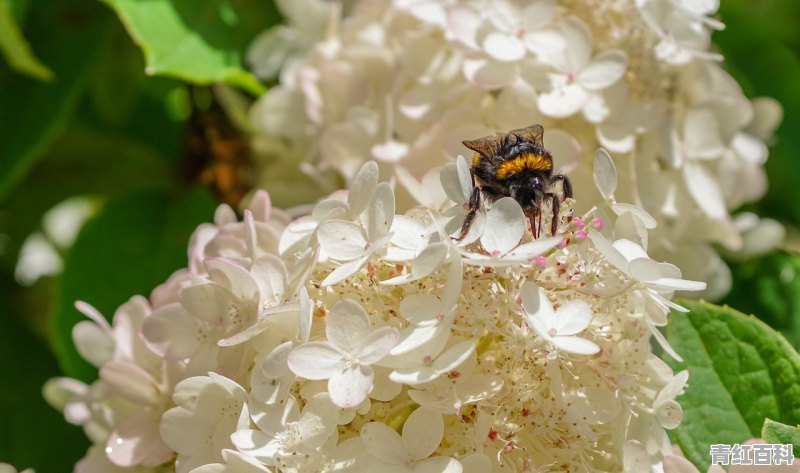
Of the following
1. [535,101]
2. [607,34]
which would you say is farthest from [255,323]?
[607,34]

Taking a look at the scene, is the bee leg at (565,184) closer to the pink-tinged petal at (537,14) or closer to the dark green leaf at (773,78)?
the pink-tinged petal at (537,14)

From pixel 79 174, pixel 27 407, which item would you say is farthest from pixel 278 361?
pixel 79 174

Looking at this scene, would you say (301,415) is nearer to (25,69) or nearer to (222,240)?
(222,240)

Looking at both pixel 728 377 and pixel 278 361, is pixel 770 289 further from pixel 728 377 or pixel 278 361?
pixel 278 361

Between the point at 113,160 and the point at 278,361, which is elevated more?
the point at 278,361

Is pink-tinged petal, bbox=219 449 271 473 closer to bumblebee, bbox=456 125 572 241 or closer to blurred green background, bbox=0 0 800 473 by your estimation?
bumblebee, bbox=456 125 572 241

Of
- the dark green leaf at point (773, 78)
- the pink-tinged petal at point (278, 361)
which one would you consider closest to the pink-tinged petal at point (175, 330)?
the pink-tinged petal at point (278, 361)

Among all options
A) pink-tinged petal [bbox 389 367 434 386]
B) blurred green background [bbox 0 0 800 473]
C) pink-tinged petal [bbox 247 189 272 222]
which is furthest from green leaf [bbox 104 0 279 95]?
pink-tinged petal [bbox 389 367 434 386]
